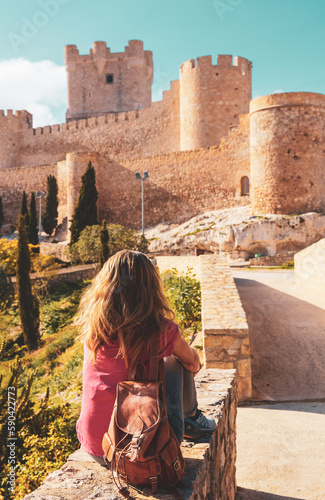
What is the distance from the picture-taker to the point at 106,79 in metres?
37.6

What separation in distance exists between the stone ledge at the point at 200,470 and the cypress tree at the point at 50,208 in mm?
27143

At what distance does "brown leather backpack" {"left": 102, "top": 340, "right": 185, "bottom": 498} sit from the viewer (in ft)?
6.04

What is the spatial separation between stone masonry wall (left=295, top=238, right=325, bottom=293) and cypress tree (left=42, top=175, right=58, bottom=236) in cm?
2124

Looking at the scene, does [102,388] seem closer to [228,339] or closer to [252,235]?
[228,339]

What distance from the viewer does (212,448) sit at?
95.0 inches

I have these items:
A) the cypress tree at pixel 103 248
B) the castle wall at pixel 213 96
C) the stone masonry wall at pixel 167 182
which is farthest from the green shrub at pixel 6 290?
→ the castle wall at pixel 213 96

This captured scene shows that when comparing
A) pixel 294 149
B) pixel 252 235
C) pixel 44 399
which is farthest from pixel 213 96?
pixel 44 399

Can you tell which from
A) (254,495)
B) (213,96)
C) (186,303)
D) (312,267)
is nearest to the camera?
(254,495)

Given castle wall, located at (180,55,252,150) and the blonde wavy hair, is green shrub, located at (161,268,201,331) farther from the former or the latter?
→ castle wall, located at (180,55,252,150)

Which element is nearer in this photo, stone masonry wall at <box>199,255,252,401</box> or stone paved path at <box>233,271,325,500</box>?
stone paved path at <box>233,271,325,500</box>

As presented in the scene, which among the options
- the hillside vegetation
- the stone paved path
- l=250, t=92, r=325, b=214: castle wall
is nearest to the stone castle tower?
l=250, t=92, r=325, b=214: castle wall

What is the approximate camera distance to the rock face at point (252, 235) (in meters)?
19.0

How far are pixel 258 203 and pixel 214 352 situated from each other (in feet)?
52.8

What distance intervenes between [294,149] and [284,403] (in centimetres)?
1616
